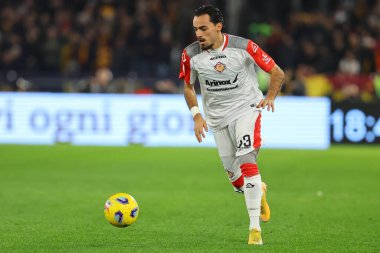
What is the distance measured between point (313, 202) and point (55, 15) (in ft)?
52.9

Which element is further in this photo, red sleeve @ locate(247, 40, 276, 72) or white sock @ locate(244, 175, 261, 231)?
red sleeve @ locate(247, 40, 276, 72)

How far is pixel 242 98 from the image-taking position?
28.9 ft

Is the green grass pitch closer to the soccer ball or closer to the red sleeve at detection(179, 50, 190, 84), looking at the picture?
the soccer ball

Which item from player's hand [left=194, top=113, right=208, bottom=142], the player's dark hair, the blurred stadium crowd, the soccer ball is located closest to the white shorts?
player's hand [left=194, top=113, right=208, bottom=142]

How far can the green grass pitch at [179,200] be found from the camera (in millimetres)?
8484

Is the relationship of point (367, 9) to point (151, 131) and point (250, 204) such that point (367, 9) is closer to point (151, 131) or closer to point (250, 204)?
point (151, 131)

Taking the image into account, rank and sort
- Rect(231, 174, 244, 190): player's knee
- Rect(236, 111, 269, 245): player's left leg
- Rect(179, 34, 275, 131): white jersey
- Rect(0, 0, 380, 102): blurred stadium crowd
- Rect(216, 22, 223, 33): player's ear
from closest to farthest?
Rect(236, 111, 269, 245): player's left leg < Rect(216, 22, 223, 33): player's ear < Rect(179, 34, 275, 131): white jersey < Rect(231, 174, 244, 190): player's knee < Rect(0, 0, 380, 102): blurred stadium crowd

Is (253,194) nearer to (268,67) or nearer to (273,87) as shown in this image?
(273,87)

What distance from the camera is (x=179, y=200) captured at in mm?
12383

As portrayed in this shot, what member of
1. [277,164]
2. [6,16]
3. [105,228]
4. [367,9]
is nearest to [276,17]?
[367,9]

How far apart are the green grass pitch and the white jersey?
1228mm

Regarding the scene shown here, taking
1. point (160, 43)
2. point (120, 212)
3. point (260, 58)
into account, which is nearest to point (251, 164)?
point (260, 58)

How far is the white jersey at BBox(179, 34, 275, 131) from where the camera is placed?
8.70m

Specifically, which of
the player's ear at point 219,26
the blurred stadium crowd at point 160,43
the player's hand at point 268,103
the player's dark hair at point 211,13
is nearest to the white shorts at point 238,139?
the player's hand at point 268,103
